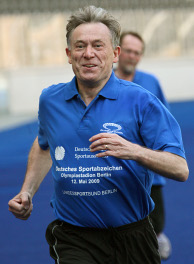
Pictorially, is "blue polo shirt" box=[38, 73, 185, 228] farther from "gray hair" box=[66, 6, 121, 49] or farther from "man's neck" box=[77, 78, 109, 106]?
"gray hair" box=[66, 6, 121, 49]

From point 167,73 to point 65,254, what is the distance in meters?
18.0

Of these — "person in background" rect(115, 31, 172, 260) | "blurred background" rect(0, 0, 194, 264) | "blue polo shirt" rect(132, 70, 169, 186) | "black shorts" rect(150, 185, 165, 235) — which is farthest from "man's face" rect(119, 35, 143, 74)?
"blurred background" rect(0, 0, 194, 264)

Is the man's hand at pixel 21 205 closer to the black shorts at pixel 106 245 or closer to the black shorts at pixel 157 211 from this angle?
the black shorts at pixel 106 245

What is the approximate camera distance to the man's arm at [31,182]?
9.47ft

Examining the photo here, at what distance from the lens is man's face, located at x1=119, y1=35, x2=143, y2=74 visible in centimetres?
503

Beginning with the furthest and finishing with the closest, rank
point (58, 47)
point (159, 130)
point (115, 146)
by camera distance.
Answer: point (58, 47) < point (159, 130) < point (115, 146)

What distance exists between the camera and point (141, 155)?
244cm

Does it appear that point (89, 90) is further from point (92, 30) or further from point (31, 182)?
point (31, 182)

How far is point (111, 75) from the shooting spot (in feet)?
9.50

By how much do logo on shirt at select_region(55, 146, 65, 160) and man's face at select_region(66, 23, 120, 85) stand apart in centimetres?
34

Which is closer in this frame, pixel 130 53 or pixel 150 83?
pixel 150 83

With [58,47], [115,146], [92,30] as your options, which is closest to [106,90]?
[92,30]

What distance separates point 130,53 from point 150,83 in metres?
0.59

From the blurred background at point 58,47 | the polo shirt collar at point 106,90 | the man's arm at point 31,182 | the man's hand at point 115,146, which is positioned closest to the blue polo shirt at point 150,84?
the man's arm at point 31,182
